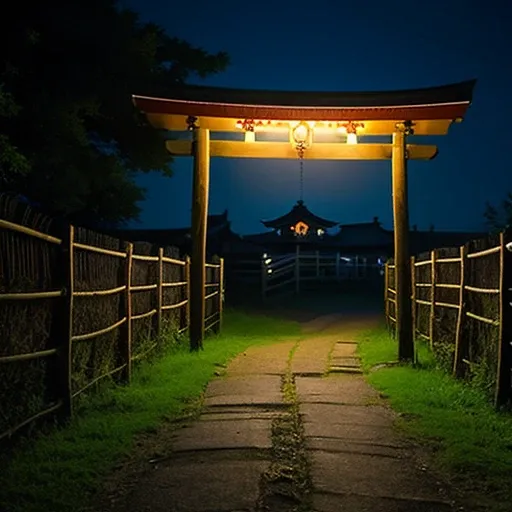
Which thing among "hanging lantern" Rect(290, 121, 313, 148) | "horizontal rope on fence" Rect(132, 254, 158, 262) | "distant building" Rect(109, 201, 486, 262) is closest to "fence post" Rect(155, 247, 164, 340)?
"horizontal rope on fence" Rect(132, 254, 158, 262)

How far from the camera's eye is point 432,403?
6641mm

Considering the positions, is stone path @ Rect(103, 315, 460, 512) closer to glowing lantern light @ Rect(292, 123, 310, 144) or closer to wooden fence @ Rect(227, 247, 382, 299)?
glowing lantern light @ Rect(292, 123, 310, 144)

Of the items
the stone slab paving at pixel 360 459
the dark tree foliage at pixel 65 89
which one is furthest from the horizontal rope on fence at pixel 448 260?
the dark tree foliage at pixel 65 89

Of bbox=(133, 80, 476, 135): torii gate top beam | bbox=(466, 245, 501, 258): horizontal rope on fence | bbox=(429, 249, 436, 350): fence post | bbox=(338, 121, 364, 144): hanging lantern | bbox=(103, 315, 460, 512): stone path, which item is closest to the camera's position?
bbox=(103, 315, 460, 512): stone path

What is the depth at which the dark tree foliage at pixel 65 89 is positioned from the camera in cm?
1377

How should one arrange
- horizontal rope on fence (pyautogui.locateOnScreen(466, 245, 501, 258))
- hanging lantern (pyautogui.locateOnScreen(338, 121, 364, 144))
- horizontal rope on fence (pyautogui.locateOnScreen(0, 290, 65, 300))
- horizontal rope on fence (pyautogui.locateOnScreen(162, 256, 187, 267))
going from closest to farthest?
1. horizontal rope on fence (pyautogui.locateOnScreen(0, 290, 65, 300))
2. horizontal rope on fence (pyautogui.locateOnScreen(466, 245, 501, 258))
3. horizontal rope on fence (pyautogui.locateOnScreen(162, 256, 187, 267))
4. hanging lantern (pyautogui.locateOnScreen(338, 121, 364, 144))

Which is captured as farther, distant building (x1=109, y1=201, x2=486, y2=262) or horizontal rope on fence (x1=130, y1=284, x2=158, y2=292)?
distant building (x1=109, y1=201, x2=486, y2=262)

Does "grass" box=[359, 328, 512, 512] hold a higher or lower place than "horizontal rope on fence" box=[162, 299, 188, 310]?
lower

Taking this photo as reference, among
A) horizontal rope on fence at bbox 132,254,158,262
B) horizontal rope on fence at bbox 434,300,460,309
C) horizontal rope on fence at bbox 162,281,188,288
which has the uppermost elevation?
horizontal rope on fence at bbox 132,254,158,262

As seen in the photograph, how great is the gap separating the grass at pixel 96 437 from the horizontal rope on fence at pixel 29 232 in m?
1.57

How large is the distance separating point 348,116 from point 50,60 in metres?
8.04

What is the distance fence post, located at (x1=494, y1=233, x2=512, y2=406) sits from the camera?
20.1 feet

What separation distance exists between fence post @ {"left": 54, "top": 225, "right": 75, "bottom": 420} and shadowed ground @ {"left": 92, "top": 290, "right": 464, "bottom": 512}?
1.04 m

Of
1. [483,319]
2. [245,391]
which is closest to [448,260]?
[483,319]
